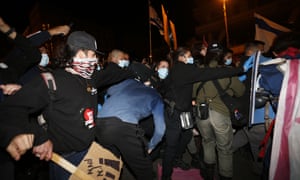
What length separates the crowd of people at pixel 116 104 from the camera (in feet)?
6.20

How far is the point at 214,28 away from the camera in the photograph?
26.2 m

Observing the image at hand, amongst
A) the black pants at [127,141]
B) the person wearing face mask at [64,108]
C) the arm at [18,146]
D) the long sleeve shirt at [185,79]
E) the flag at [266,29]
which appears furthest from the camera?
the flag at [266,29]

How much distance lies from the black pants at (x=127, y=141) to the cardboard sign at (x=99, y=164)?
0.95 feet

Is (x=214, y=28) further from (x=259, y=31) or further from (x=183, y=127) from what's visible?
(x=183, y=127)

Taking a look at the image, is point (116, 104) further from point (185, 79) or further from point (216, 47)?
point (216, 47)

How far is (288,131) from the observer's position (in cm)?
227

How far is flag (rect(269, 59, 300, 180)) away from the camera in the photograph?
221 centimetres

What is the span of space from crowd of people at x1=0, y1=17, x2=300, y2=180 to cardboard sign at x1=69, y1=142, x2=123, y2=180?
110mm

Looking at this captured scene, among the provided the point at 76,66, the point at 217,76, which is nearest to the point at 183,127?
the point at 217,76

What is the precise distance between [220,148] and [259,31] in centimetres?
340

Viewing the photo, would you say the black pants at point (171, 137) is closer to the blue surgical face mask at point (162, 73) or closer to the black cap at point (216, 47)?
the blue surgical face mask at point (162, 73)

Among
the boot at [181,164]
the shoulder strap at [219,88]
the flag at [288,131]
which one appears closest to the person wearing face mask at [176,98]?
the shoulder strap at [219,88]

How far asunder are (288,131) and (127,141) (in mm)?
1789

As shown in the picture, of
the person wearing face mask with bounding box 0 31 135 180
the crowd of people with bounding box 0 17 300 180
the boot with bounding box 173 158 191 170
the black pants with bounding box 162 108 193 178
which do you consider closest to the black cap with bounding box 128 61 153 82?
the crowd of people with bounding box 0 17 300 180
